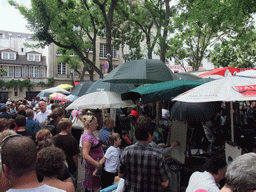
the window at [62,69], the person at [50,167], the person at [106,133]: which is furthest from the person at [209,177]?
the window at [62,69]

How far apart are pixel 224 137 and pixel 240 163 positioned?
5525 millimetres

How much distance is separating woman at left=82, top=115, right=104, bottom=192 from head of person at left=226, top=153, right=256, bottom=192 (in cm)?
266

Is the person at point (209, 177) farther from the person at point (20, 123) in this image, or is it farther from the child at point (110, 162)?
the person at point (20, 123)

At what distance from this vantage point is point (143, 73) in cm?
545

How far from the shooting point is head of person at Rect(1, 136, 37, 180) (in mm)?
1696

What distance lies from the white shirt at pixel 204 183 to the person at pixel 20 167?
153 cm

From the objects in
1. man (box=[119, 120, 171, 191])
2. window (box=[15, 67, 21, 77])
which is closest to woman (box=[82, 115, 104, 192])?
man (box=[119, 120, 171, 191])

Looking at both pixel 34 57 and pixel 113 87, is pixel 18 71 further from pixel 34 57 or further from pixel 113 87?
pixel 113 87

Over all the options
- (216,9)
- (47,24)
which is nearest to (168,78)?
(216,9)

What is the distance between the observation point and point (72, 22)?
680 inches

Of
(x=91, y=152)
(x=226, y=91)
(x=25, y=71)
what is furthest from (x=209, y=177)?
(x=25, y=71)

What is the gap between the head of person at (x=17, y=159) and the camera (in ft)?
5.57

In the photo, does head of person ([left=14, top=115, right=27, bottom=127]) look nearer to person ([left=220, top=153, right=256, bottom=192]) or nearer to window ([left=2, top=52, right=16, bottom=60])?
person ([left=220, top=153, right=256, bottom=192])

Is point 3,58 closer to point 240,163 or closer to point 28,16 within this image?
point 28,16
